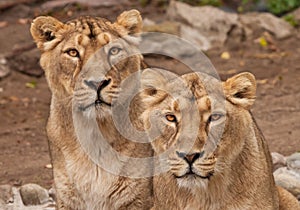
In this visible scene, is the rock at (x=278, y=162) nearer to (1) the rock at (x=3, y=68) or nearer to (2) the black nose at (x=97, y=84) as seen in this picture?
(2) the black nose at (x=97, y=84)

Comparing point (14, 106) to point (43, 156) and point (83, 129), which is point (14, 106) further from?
point (83, 129)

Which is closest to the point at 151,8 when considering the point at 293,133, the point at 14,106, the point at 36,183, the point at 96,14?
the point at 96,14

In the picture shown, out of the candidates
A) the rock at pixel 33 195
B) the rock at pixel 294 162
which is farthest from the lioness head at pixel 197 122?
the rock at pixel 294 162

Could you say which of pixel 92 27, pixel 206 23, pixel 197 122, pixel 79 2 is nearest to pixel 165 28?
pixel 206 23

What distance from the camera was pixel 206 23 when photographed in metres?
13.2

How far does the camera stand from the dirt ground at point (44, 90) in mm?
9578

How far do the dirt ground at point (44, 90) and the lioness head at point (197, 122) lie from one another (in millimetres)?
2974

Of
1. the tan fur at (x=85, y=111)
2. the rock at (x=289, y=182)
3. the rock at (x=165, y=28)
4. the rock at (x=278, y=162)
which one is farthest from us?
the rock at (x=165, y=28)

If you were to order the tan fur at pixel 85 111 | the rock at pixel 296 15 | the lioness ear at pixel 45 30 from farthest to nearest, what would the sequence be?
the rock at pixel 296 15 → the lioness ear at pixel 45 30 → the tan fur at pixel 85 111

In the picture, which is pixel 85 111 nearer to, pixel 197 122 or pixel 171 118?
pixel 171 118

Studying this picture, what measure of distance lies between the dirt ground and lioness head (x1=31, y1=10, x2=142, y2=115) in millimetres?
2394

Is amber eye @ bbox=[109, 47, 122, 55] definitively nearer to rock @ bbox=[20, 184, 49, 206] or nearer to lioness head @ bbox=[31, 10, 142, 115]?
lioness head @ bbox=[31, 10, 142, 115]

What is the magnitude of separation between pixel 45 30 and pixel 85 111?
2.61ft

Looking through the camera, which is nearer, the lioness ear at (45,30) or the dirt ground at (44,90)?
the lioness ear at (45,30)
